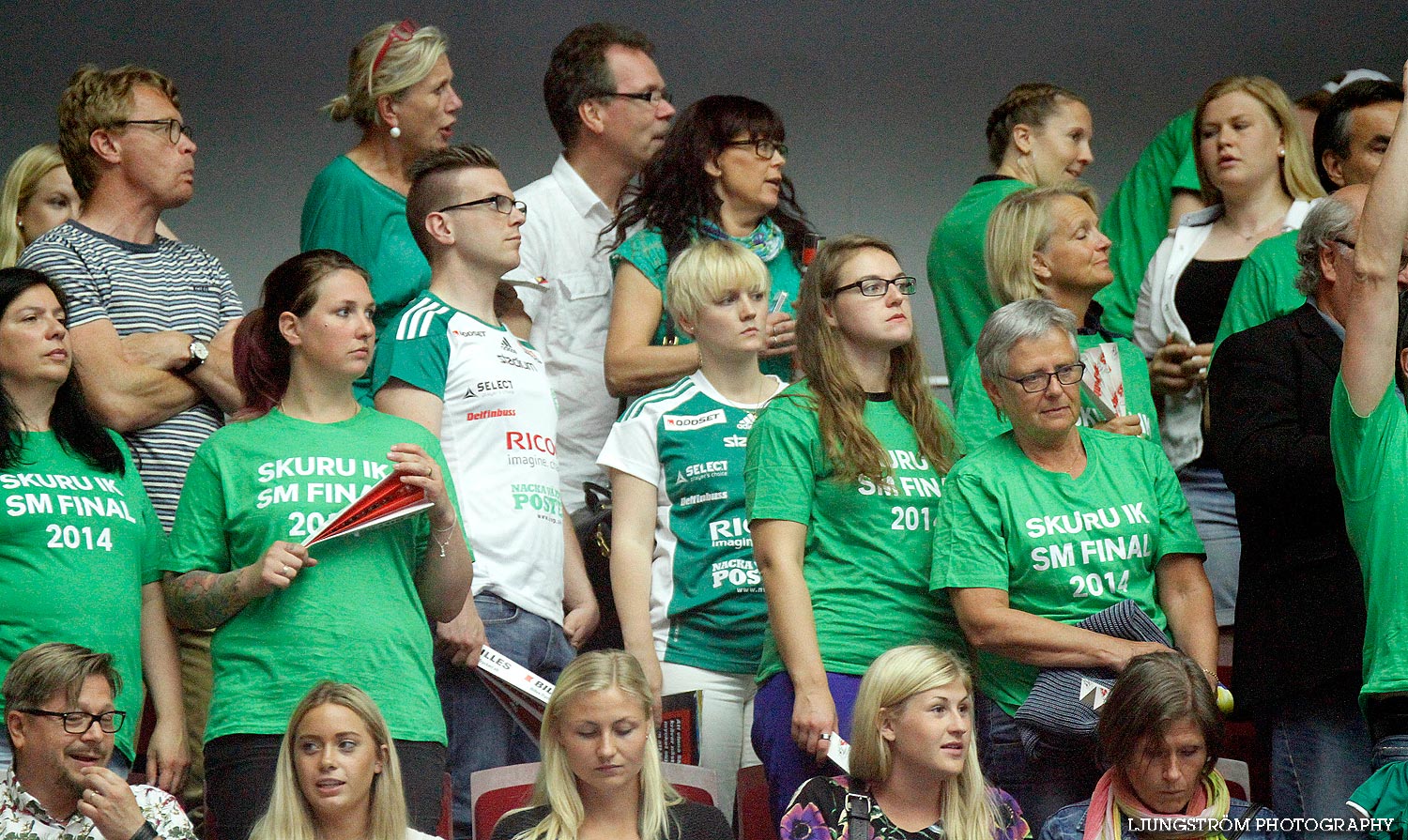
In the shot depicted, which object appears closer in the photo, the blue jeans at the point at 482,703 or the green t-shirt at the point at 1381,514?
the green t-shirt at the point at 1381,514

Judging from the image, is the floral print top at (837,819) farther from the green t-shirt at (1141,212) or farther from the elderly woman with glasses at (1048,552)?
the green t-shirt at (1141,212)

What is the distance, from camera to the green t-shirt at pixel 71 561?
A: 140 inches

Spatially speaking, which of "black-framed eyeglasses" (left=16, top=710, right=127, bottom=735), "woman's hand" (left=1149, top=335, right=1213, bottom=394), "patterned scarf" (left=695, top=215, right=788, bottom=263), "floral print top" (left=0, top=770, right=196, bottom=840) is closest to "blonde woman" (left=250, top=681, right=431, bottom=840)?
"floral print top" (left=0, top=770, right=196, bottom=840)

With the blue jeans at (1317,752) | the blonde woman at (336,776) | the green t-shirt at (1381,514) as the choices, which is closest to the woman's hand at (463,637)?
the blonde woman at (336,776)

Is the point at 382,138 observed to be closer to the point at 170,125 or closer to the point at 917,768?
the point at 170,125

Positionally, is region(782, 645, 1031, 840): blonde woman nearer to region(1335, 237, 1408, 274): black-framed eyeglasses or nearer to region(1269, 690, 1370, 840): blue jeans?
region(1269, 690, 1370, 840): blue jeans

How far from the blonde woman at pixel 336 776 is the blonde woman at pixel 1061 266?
1.68 m

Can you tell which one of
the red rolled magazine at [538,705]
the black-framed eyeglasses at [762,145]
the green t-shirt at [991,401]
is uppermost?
the black-framed eyeglasses at [762,145]

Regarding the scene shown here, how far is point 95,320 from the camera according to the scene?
4066 mm

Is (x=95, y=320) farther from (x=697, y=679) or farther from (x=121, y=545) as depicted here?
(x=697, y=679)

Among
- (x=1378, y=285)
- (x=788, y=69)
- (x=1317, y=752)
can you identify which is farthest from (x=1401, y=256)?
(x=788, y=69)

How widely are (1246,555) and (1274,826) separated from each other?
621 millimetres

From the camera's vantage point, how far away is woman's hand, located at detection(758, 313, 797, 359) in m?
4.57

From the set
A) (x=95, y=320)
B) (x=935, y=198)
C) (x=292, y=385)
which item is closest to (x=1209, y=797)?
(x=292, y=385)
